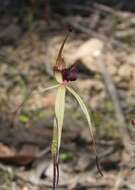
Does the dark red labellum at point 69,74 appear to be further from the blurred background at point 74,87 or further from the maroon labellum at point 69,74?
the blurred background at point 74,87

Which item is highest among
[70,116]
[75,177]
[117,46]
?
[117,46]

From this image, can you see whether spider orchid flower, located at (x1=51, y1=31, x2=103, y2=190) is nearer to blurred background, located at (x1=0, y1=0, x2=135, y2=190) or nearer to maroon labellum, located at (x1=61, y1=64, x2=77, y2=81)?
maroon labellum, located at (x1=61, y1=64, x2=77, y2=81)

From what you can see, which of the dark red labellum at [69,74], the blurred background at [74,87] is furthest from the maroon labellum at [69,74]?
the blurred background at [74,87]

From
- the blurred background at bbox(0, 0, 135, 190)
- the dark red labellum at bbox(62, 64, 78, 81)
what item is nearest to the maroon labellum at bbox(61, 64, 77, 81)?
the dark red labellum at bbox(62, 64, 78, 81)

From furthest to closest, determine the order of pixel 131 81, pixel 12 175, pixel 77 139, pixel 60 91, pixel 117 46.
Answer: pixel 117 46
pixel 131 81
pixel 77 139
pixel 12 175
pixel 60 91

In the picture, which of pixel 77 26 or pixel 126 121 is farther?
pixel 77 26

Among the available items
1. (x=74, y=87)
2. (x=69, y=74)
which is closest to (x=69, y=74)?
(x=69, y=74)

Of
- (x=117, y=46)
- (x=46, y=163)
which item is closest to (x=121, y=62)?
(x=117, y=46)

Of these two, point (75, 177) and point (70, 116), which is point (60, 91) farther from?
point (70, 116)
